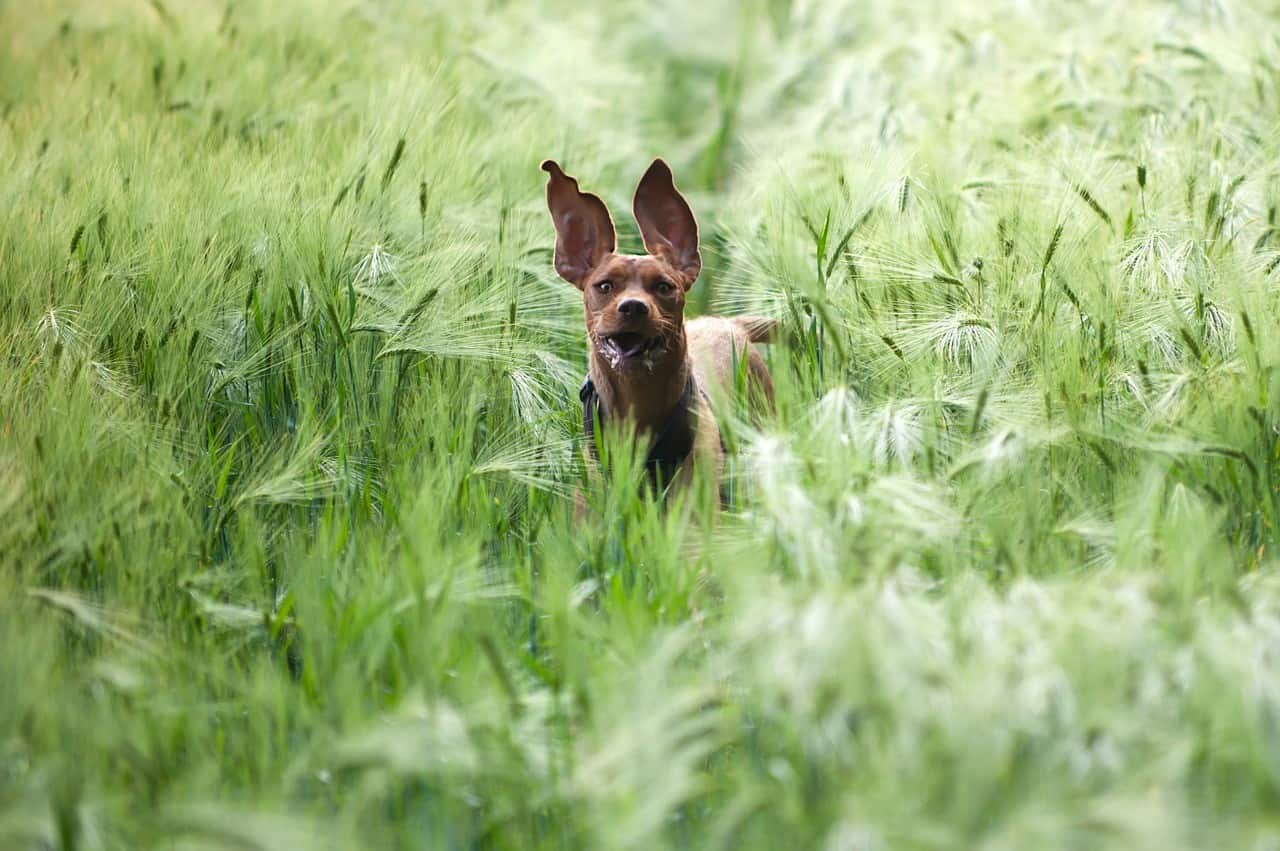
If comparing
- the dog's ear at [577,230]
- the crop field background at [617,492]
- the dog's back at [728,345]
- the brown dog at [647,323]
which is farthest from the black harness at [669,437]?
the dog's ear at [577,230]

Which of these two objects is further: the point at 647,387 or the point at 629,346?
the point at 647,387

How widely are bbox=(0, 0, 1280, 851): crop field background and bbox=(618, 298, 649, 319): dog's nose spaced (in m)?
0.44

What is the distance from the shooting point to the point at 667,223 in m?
4.07

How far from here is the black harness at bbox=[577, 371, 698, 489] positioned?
148 inches

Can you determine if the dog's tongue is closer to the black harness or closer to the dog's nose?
the dog's nose

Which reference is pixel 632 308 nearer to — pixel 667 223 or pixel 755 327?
pixel 667 223

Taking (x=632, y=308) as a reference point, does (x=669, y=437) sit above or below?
below

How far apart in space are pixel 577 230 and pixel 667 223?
0.29 meters

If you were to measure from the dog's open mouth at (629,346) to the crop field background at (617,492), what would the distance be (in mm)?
308

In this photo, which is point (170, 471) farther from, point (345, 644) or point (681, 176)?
point (681, 176)

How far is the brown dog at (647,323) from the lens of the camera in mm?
3658

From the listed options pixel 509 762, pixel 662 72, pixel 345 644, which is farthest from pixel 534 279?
pixel 662 72

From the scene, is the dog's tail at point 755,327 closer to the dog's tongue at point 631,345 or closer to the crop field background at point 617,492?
the crop field background at point 617,492

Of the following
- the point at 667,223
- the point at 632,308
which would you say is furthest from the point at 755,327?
the point at 632,308
